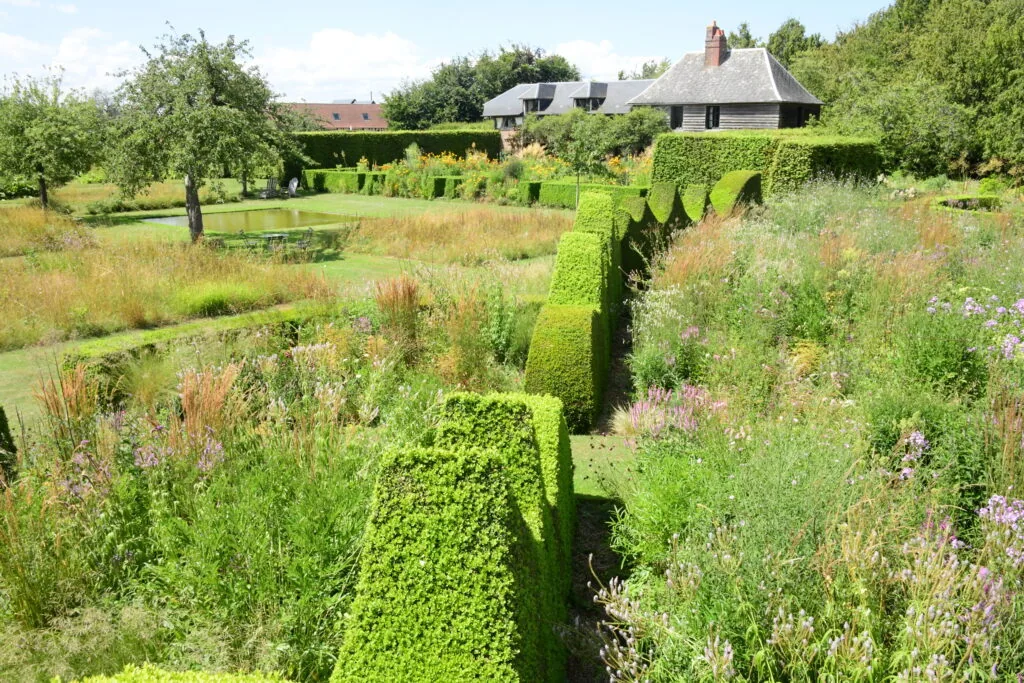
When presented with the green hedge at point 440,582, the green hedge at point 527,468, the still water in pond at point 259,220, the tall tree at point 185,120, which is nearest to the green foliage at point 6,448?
the green hedge at point 527,468

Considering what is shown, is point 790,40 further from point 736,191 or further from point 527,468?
point 527,468

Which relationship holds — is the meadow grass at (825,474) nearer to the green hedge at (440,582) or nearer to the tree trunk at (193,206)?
the green hedge at (440,582)

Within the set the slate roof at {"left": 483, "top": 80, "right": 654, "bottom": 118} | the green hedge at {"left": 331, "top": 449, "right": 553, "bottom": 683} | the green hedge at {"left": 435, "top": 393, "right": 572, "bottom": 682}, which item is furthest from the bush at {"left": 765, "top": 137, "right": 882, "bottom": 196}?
the slate roof at {"left": 483, "top": 80, "right": 654, "bottom": 118}

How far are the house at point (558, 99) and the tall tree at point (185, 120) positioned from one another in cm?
4227

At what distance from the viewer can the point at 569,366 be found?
22.6 ft

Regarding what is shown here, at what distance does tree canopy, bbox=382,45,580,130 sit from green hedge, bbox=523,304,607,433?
182 ft

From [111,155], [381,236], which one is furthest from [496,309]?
[111,155]

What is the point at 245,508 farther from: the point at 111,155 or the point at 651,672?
the point at 111,155

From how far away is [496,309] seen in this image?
7.95 meters

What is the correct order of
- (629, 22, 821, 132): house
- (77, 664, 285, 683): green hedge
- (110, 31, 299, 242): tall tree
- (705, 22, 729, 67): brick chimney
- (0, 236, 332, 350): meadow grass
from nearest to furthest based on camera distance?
(77, 664, 285, 683): green hedge → (0, 236, 332, 350): meadow grass → (110, 31, 299, 242): tall tree → (629, 22, 821, 132): house → (705, 22, 729, 67): brick chimney

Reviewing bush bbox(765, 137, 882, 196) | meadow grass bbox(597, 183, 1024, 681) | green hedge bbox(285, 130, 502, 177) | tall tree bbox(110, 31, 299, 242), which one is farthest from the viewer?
green hedge bbox(285, 130, 502, 177)

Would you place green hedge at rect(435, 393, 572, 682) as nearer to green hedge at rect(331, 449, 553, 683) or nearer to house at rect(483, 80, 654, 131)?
green hedge at rect(331, 449, 553, 683)

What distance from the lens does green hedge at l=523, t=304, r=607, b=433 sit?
689 cm

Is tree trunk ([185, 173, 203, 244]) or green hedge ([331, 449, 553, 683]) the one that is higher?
tree trunk ([185, 173, 203, 244])
